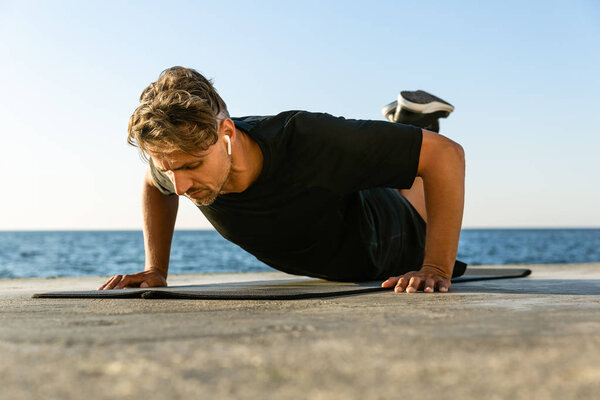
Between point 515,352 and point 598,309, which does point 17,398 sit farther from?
point 598,309

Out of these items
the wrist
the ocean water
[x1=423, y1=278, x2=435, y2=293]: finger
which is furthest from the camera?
the ocean water

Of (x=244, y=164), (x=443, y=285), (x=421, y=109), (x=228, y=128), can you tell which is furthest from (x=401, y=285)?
(x=421, y=109)

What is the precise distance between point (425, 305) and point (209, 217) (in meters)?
1.47

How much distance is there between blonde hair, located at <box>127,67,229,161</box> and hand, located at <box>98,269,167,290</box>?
62 cm

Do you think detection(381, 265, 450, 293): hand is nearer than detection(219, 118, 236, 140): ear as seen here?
Yes

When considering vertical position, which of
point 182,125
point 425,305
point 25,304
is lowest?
point 25,304

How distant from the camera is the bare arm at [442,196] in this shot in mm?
2328

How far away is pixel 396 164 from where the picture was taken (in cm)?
234

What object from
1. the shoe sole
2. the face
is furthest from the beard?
the shoe sole

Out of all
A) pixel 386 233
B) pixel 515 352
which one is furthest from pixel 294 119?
pixel 515 352

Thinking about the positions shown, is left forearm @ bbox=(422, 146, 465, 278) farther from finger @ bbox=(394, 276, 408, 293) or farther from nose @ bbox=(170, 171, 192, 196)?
nose @ bbox=(170, 171, 192, 196)

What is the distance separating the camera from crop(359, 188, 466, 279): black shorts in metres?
2.99

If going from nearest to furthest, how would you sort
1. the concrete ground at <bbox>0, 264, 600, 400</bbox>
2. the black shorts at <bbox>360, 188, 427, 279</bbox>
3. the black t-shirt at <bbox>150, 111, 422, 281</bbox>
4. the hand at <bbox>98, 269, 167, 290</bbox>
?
the concrete ground at <bbox>0, 264, 600, 400</bbox>, the black t-shirt at <bbox>150, 111, 422, 281</bbox>, the hand at <bbox>98, 269, 167, 290</bbox>, the black shorts at <bbox>360, 188, 427, 279</bbox>

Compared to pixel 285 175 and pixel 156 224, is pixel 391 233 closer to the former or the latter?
pixel 285 175
